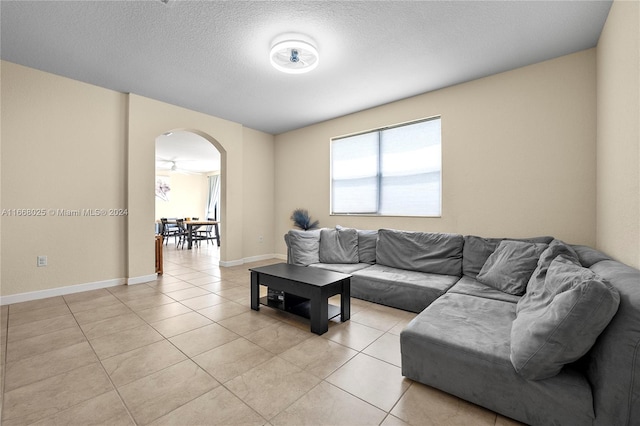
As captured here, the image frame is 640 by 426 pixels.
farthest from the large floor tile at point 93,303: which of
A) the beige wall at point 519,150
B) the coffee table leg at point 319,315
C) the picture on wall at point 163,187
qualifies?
the picture on wall at point 163,187

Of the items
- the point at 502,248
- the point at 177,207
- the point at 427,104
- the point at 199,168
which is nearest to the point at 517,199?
the point at 502,248

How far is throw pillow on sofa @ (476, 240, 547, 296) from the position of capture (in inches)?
96.0

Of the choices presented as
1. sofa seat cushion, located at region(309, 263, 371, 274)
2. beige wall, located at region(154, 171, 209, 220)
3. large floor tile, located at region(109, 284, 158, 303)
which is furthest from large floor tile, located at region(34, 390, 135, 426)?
beige wall, located at region(154, 171, 209, 220)

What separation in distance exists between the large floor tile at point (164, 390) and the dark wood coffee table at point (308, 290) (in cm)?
97

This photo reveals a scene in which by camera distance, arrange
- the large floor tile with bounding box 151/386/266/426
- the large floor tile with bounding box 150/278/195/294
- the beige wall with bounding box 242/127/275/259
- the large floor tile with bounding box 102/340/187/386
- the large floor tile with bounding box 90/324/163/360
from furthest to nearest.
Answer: the beige wall with bounding box 242/127/275/259 < the large floor tile with bounding box 150/278/195/294 < the large floor tile with bounding box 90/324/163/360 < the large floor tile with bounding box 102/340/187/386 < the large floor tile with bounding box 151/386/266/426

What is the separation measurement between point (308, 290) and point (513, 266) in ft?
6.32

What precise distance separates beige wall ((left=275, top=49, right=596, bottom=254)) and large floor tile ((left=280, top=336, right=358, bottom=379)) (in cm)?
243

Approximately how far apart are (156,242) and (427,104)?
4.82 meters

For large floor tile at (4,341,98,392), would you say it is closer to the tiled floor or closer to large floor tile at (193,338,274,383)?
the tiled floor

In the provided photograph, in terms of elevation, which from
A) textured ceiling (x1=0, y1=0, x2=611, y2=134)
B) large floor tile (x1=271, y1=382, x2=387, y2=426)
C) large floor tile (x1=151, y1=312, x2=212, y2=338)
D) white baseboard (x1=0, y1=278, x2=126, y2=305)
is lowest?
large floor tile (x1=271, y1=382, x2=387, y2=426)

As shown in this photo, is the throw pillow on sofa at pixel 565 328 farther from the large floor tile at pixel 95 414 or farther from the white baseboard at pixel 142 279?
the white baseboard at pixel 142 279

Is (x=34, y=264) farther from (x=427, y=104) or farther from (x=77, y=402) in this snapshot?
(x=427, y=104)

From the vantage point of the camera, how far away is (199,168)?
10359 mm

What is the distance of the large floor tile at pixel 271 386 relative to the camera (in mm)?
1528
